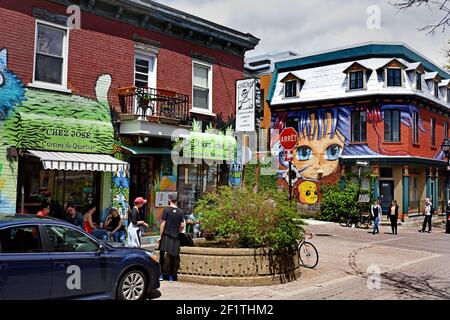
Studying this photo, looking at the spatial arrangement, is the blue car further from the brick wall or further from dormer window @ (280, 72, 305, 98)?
dormer window @ (280, 72, 305, 98)

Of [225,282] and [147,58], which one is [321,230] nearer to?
[147,58]

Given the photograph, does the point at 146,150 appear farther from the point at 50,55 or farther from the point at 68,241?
the point at 68,241

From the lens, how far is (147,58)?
50.1 feet

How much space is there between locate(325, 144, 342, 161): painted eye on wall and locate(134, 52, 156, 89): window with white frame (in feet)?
56.1

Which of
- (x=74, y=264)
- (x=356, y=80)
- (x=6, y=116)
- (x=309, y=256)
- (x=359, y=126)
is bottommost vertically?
(x=309, y=256)

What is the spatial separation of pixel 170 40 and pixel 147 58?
1131 mm

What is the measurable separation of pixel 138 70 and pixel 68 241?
9055 millimetres

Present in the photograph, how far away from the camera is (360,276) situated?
10828 millimetres

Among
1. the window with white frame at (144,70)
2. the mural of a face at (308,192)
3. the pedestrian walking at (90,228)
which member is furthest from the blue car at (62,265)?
the mural of a face at (308,192)

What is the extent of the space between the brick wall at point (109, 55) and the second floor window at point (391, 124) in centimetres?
1331

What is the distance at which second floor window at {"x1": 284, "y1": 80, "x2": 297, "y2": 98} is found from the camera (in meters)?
31.6

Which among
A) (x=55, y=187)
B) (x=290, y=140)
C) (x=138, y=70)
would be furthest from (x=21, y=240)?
(x=138, y=70)

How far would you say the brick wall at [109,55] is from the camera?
11.9m
